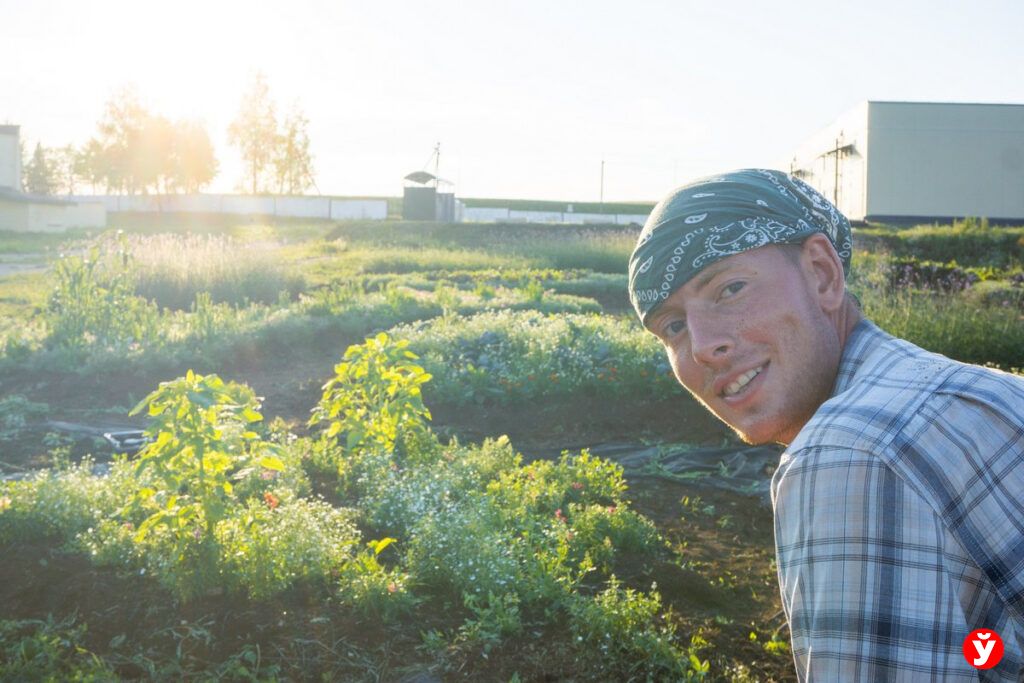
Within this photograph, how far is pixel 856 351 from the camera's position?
158 cm

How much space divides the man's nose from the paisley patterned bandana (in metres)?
0.07

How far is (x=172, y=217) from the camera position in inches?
2156

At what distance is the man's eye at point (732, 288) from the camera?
65.2 inches

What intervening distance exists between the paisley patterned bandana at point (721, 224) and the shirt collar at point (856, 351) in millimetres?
186

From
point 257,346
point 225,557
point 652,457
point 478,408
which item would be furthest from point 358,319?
point 225,557

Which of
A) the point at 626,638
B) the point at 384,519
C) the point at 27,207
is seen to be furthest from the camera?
the point at 27,207

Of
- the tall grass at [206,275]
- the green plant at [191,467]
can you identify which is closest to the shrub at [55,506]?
the green plant at [191,467]

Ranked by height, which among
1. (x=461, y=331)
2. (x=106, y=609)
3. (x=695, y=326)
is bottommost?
(x=106, y=609)

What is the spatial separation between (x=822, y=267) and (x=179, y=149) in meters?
66.8

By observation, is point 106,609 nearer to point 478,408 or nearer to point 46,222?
point 478,408

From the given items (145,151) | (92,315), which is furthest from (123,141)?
(92,315)

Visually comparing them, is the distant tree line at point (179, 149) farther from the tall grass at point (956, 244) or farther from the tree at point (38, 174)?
the tall grass at point (956, 244)

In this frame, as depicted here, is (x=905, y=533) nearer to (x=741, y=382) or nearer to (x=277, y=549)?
(x=741, y=382)

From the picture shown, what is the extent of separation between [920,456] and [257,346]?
9.76m
